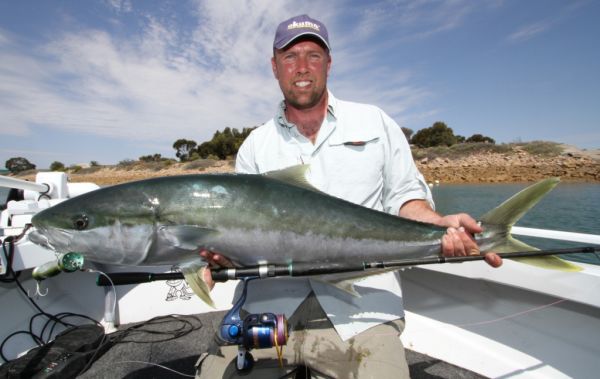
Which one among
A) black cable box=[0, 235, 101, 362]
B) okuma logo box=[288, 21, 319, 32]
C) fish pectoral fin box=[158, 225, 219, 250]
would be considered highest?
okuma logo box=[288, 21, 319, 32]

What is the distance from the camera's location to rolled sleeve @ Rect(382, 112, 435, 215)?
108 inches

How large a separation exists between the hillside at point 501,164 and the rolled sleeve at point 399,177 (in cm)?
3946

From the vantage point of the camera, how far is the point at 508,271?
9.91ft

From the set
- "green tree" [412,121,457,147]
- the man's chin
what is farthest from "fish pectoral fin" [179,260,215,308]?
"green tree" [412,121,457,147]

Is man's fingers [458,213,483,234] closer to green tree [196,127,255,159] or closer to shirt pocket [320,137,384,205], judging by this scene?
shirt pocket [320,137,384,205]

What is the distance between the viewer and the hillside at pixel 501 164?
123 feet

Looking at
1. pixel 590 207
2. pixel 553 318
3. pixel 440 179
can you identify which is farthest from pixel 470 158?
pixel 553 318

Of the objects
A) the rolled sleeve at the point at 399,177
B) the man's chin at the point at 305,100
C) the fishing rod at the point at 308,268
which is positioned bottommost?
the fishing rod at the point at 308,268

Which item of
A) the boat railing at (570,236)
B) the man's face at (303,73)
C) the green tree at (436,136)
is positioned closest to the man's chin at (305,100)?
the man's face at (303,73)

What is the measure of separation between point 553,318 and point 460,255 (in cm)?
141

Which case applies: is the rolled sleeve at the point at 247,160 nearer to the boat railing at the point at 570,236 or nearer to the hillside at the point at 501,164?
the boat railing at the point at 570,236

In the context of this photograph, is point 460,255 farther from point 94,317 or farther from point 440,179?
point 440,179

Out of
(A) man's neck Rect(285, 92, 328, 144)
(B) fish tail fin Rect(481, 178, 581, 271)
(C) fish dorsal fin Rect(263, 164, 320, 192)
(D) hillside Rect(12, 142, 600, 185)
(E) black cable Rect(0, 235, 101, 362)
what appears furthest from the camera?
(D) hillside Rect(12, 142, 600, 185)

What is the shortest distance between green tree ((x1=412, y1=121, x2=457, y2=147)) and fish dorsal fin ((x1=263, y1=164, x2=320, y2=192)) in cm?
6942
